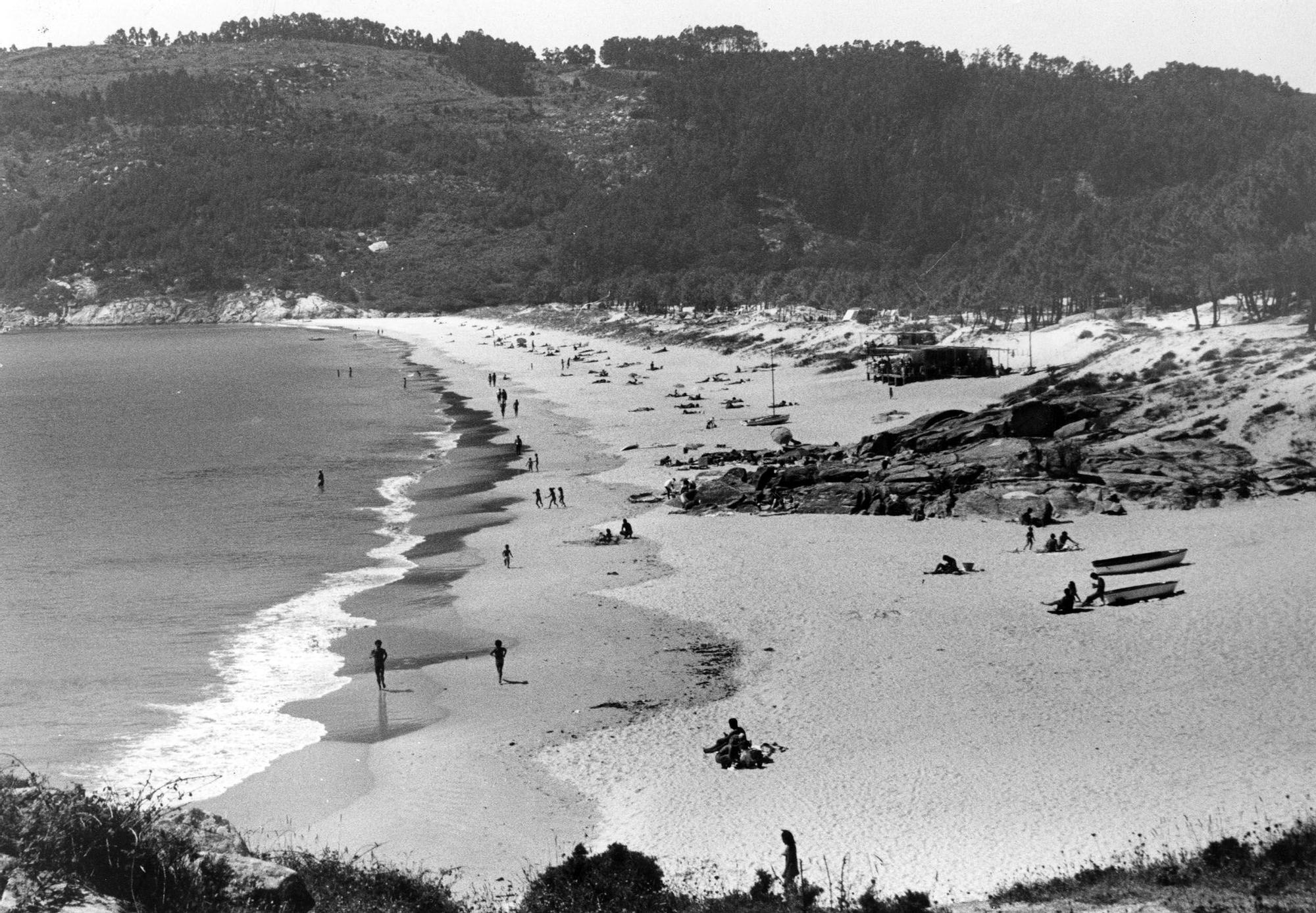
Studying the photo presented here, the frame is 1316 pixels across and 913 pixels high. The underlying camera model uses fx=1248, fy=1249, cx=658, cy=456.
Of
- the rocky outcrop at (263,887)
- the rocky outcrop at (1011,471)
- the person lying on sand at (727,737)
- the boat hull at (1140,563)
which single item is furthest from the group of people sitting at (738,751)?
the rocky outcrop at (1011,471)

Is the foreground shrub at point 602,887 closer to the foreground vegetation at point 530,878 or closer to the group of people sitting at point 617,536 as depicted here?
the foreground vegetation at point 530,878

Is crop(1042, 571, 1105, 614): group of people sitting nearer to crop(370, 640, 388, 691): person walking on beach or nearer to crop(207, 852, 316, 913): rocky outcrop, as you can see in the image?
crop(370, 640, 388, 691): person walking on beach

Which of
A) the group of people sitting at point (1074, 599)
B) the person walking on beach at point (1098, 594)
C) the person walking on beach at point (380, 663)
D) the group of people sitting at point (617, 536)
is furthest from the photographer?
the group of people sitting at point (617, 536)

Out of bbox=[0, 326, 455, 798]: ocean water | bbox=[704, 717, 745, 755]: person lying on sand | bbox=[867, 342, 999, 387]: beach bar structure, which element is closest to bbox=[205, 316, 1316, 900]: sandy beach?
bbox=[704, 717, 745, 755]: person lying on sand

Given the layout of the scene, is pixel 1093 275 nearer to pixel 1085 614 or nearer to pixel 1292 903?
pixel 1085 614

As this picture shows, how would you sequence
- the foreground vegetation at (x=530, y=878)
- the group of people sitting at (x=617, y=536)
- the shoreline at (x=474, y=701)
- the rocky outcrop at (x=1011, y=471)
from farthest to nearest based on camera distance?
1. the rocky outcrop at (x=1011, y=471)
2. the group of people sitting at (x=617, y=536)
3. the shoreline at (x=474, y=701)
4. the foreground vegetation at (x=530, y=878)

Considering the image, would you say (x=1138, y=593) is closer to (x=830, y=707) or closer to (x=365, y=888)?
(x=830, y=707)
